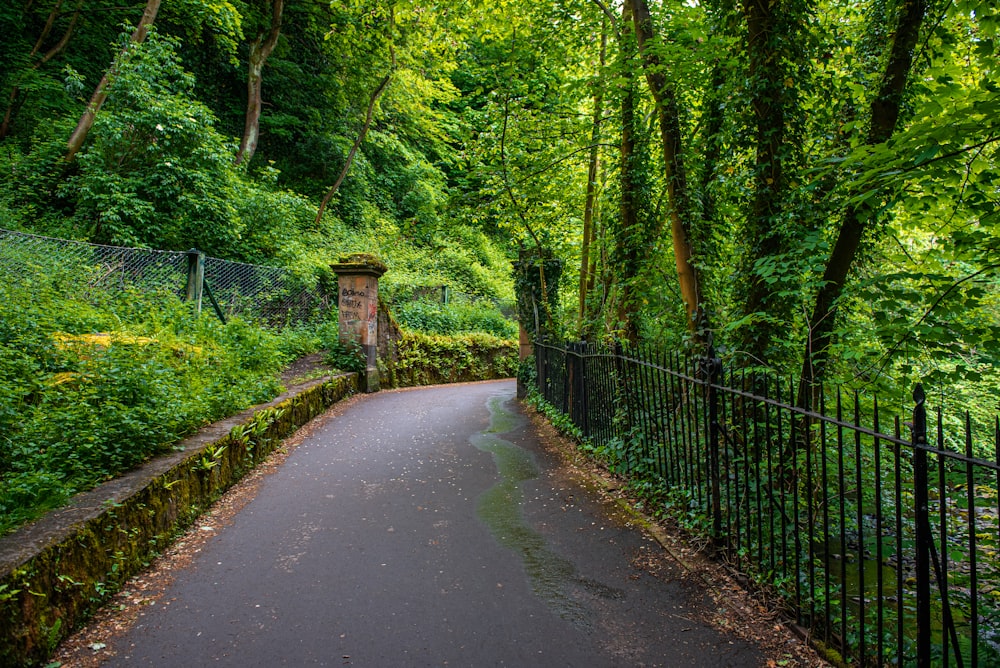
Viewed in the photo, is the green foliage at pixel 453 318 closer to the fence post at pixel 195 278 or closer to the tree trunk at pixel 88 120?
the fence post at pixel 195 278

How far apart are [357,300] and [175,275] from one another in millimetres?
4280

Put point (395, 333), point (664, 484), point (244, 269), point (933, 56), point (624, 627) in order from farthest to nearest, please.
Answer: point (395, 333) → point (244, 269) → point (664, 484) → point (933, 56) → point (624, 627)

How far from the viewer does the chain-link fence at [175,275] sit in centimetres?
700

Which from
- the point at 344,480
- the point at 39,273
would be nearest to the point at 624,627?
the point at 344,480

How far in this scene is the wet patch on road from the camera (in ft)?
12.1

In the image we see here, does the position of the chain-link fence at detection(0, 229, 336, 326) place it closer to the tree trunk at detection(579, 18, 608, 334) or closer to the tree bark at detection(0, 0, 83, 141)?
the tree trunk at detection(579, 18, 608, 334)

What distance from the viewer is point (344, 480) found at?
6.25 meters

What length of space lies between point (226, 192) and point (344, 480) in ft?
28.7

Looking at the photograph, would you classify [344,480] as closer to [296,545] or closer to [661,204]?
[296,545]

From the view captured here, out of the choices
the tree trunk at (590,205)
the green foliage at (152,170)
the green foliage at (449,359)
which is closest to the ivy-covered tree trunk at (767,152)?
the tree trunk at (590,205)

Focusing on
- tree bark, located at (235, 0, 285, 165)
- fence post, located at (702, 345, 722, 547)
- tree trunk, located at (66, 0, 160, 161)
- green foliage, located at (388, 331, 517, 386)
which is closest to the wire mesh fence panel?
tree trunk, located at (66, 0, 160, 161)

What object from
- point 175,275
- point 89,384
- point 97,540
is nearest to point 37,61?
point 175,275

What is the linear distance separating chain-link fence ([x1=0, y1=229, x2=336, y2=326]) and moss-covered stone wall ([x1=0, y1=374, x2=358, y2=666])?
11.0 feet

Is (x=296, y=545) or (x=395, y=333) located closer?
(x=296, y=545)
